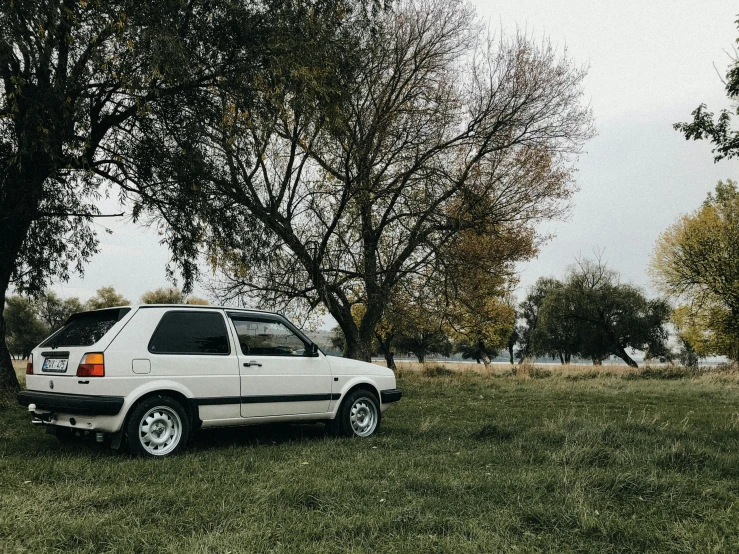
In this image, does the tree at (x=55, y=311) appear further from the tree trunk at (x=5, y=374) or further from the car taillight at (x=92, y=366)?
the car taillight at (x=92, y=366)

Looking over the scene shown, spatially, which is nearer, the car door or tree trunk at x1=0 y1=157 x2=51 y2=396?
the car door

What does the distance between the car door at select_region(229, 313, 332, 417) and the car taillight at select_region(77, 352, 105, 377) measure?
1.61 metres

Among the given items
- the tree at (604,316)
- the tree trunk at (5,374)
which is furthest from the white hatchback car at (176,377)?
the tree at (604,316)

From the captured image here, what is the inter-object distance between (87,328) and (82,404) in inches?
39.0

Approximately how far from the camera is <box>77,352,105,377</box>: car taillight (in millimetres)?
6387

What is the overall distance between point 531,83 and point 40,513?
660 inches

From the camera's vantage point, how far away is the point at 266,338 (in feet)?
25.8

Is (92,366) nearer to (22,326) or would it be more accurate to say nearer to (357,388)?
(357,388)

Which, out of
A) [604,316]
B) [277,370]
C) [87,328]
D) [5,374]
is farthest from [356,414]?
[604,316]

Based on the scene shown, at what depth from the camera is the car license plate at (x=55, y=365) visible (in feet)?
22.0

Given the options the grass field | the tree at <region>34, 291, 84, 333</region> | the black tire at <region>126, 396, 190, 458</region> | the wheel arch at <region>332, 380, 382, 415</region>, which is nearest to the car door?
the wheel arch at <region>332, 380, 382, 415</region>

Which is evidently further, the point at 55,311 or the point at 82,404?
the point at 55,311

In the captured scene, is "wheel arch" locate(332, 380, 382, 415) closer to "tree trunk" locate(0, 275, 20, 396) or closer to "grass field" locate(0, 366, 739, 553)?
"grass field" locate(0, 366, 739, 553)

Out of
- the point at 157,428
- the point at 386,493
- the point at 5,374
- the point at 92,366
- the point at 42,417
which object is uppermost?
the point at 92,366
